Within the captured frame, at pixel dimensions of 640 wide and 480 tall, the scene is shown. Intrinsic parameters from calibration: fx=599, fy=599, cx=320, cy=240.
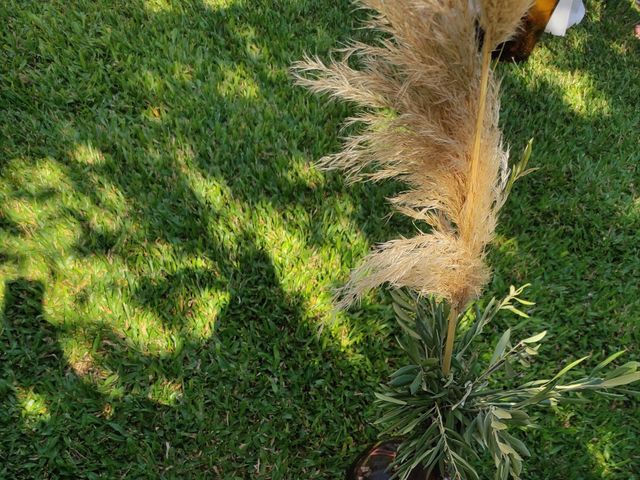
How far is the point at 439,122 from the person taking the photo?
1.37 m

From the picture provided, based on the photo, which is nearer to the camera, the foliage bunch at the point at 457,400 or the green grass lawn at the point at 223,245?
the foliage bunch at the point at 457,400

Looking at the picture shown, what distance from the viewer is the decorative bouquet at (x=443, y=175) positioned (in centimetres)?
124

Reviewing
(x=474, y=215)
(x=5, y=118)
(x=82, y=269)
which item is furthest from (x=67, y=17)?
(x=474, y=215)

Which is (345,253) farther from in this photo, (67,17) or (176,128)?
(67,17)

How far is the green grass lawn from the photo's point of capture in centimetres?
248

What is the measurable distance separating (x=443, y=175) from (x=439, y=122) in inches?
5.4

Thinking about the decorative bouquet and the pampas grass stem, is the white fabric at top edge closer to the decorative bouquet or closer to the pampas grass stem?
the decorative bouquet

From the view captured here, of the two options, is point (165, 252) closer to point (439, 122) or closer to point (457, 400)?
point (457, 400)

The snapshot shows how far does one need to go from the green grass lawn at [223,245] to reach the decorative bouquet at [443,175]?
17.3 inches

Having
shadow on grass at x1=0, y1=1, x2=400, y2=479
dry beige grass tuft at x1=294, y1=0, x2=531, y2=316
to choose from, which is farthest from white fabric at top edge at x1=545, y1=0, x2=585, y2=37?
dry beige grass tuft at x1=294, y1=0, x2=531, y2=316

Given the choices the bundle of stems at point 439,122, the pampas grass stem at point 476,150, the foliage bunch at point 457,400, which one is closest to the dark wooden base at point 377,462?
the foliage bunch at point 457,400

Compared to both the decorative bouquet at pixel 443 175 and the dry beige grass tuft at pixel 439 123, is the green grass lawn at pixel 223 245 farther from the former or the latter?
the dry beige grass tuft at pixel 439 123

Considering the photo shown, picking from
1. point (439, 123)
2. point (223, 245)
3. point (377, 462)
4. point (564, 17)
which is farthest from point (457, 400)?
point (564, 17)

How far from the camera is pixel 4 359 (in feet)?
8.40
